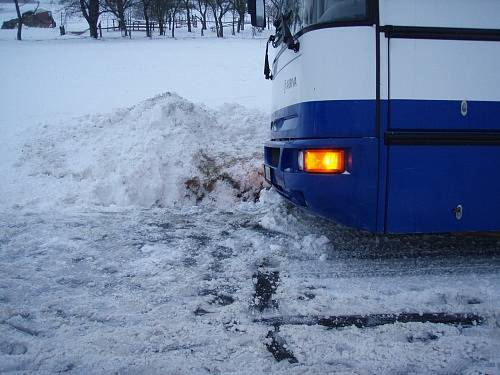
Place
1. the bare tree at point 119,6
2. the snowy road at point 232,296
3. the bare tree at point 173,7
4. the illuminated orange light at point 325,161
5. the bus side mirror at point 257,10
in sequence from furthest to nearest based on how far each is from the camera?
1. the bare tree at point 173,7
2. the bare tree at point 119,6
3. the bus side mirror at point 257,10
4. the illuminated orange light at point 325,161
5. the snowy road at point 232,296

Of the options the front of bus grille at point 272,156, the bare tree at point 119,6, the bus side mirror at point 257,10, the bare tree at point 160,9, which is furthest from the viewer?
the bare tree at point 160,9

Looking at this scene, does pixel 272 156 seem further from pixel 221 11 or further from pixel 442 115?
pixel 221 11

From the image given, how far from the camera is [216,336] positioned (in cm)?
236

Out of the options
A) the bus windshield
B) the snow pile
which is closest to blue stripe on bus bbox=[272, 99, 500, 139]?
the bus windshield

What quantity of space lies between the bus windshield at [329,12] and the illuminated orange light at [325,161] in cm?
98

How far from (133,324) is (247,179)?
130 inches

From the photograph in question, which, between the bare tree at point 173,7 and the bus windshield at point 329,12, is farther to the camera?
the bare tree at point 173,7

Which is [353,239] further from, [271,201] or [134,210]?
[134,210]

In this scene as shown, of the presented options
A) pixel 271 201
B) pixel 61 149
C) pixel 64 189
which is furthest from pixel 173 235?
pixel 61 149

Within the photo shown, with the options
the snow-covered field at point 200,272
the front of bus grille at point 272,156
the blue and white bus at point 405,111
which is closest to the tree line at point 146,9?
the snow-covered field at point 200,272

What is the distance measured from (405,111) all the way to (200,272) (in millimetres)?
2045

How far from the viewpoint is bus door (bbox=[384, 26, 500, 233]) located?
285 centimetres

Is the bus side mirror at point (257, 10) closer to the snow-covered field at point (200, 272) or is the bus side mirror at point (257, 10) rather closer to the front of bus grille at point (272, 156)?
the front of bus grille at point (272, 156)

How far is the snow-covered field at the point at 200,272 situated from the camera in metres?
2.21
